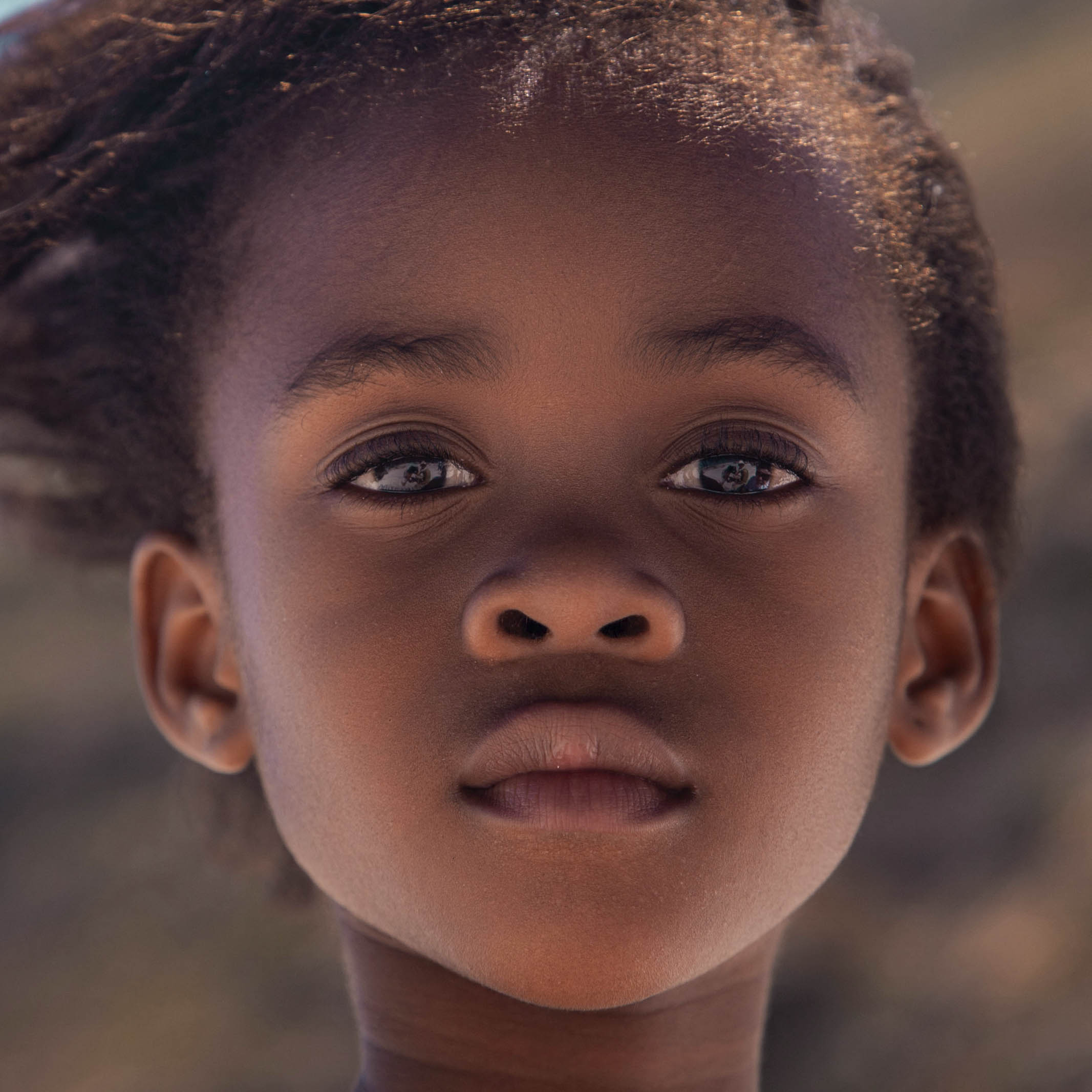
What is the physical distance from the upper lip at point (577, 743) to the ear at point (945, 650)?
0.38 meters

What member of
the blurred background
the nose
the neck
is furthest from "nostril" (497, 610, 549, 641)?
the blurred background

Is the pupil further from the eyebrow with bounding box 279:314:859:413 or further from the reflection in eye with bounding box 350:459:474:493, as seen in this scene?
the reflection in eye with bounding box 350:459:474:493

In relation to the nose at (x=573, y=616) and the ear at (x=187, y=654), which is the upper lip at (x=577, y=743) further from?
the ear at (x=187, y=654)

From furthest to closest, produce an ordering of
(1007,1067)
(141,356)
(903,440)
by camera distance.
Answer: (1007,1067), (141,356), (903,440)

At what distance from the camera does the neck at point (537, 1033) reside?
122cm

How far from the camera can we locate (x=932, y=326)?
138 cm

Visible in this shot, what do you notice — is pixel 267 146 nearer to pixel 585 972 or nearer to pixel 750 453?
pixel 750 453

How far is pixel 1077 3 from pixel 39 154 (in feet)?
11.4

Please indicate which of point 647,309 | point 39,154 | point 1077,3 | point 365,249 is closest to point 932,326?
point 647,309

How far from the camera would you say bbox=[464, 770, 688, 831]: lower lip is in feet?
3.48

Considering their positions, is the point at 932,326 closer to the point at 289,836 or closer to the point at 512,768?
the point at 512,768

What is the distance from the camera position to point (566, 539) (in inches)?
42.3

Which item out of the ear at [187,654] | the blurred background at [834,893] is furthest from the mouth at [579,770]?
the blurred background at [834,893]

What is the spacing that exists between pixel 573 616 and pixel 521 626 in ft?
0.15
